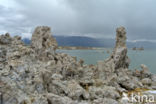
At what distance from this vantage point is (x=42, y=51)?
71.6 ft

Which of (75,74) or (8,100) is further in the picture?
(75,74)

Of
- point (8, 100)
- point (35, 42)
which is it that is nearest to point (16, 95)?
point (8, 100)

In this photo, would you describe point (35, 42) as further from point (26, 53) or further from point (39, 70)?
point (39, 70)

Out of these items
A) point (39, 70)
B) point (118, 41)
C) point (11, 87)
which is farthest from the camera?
point (118, 41)

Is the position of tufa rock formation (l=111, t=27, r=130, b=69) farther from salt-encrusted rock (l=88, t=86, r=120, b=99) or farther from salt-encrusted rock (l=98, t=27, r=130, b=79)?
salt-encrusted rock (l=88, t=86, r=120, b=99)

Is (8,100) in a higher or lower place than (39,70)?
lower

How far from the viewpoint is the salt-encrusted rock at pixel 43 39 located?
22.3m

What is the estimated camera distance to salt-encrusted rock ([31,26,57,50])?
73.0ft

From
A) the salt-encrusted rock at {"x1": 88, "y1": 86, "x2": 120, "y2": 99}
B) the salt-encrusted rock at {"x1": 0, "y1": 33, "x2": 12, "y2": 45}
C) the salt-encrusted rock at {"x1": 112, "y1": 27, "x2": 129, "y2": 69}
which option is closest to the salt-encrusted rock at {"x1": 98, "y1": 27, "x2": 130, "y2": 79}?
the salt-encrusted rock at {"x1": 112, "y1": 27, "x2": 129, "y2": 69}

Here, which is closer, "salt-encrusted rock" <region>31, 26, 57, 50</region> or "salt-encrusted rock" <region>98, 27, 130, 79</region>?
"salt-encrusted rock" <region>31, 26, 57, 50</region>

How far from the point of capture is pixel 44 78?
13.5 metres

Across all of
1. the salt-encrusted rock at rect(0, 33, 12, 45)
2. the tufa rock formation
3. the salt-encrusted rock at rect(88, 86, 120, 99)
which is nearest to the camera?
the salt-encrusted rock at rect(88, 86, 120, 99)

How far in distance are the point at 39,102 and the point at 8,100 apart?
2068 millimetres

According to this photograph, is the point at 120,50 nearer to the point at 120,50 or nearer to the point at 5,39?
the point at 120,50
